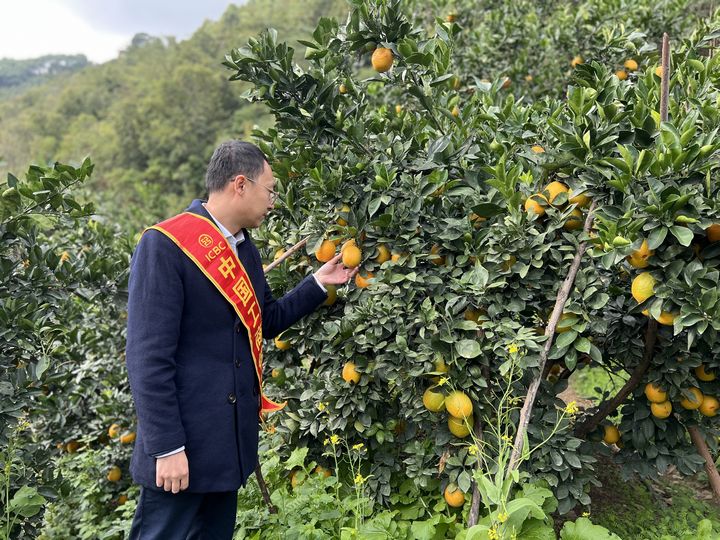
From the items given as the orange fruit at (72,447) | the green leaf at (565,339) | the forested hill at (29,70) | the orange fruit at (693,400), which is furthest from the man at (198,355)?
the forested hill at (29,70)

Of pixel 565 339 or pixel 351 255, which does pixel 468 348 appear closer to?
pixel 565 339

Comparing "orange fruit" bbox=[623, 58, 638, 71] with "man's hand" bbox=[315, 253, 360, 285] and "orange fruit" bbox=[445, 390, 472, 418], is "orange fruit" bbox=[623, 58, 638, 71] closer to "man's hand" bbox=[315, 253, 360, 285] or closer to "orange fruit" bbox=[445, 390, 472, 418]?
"man's hand" bbox=[315, 253, 360, 285]

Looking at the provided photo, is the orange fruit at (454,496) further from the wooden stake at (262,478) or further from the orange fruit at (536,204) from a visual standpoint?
the orange fruit at (536,204)

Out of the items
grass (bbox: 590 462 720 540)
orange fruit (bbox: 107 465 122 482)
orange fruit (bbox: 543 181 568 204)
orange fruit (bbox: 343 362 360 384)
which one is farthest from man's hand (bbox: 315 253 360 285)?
orange fruit (bbox: 107 465 122 482)

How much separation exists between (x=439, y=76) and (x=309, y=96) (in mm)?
471

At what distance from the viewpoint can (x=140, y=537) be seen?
1.66m

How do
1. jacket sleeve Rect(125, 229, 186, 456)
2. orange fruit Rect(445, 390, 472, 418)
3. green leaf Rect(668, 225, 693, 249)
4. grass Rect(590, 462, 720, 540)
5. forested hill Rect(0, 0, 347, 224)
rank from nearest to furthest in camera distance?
green leaf Rect(668, 225, 693, 249) < jacket sleeve Rect(125, 229, 186, 456) < orange fruit Rect(445, 390, 472, 418) < grass Rect(590, 462, 720, 540) < forested hill Rect(0, 0, 347, 224)

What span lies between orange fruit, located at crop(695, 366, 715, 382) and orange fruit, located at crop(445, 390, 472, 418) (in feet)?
2.40

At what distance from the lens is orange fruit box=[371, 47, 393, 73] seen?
6.48 ft

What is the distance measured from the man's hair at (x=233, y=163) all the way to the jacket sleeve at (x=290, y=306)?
507mm

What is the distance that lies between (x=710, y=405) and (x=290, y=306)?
1.40m

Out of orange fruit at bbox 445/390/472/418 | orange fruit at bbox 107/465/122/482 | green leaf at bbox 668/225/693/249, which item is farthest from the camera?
orange fruit at bbox 107/465/122/482

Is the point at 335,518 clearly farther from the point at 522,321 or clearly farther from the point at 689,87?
the point at 689,87

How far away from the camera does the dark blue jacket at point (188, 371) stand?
1.51 meters
